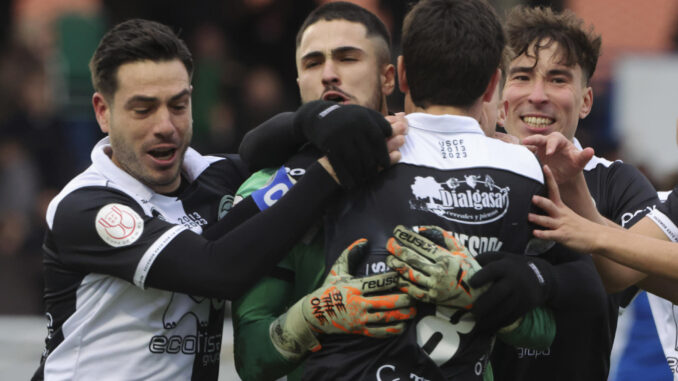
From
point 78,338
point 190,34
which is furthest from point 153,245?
point 190,34

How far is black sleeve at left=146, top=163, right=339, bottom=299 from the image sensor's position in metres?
2.92

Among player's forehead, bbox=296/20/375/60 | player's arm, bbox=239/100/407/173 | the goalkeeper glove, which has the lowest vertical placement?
the goalkeeper glove

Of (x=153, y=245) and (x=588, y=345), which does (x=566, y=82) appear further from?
(x=153, y=245)

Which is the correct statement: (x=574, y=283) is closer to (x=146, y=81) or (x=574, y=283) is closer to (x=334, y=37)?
(x=334, y=37)

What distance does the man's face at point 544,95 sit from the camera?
13.2 ft

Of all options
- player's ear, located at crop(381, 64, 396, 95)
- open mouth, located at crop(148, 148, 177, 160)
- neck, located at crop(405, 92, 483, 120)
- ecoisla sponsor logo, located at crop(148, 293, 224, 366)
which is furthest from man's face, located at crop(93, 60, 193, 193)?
neck, located at crop(405, 92, 483, 120)

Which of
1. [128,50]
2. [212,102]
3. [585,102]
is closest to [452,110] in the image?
[128,50]

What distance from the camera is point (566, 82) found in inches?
160

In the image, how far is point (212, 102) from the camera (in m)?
9.57

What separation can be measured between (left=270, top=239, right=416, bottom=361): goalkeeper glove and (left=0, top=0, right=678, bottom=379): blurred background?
5.84 metres

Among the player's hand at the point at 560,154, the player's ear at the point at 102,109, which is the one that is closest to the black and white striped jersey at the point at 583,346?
the player's hand at the point at 560,154

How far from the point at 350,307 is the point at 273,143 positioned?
0.67 metres

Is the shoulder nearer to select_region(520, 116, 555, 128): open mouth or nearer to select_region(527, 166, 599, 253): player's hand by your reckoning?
select_region(527, 166, 599, 253): player's hand

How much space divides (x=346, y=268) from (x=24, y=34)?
8614 mm
